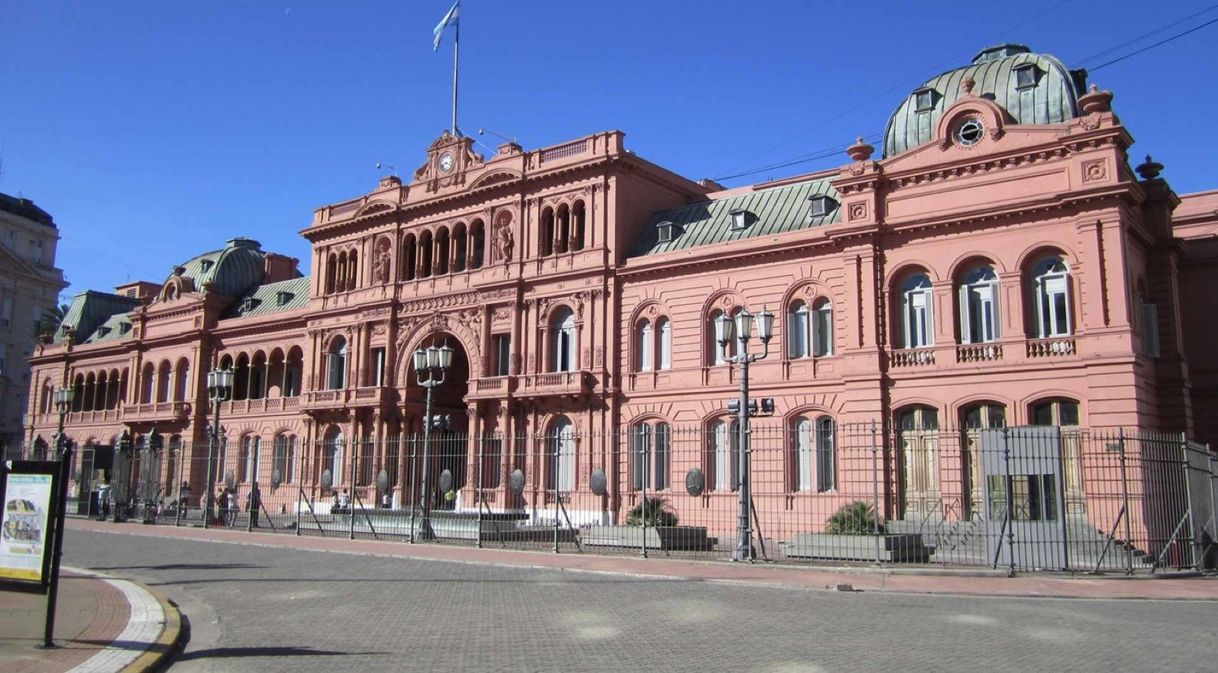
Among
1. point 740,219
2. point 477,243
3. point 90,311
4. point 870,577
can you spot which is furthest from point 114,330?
point 870,577

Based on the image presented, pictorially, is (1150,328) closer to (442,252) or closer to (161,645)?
(442,252)

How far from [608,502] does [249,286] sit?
1344 inches

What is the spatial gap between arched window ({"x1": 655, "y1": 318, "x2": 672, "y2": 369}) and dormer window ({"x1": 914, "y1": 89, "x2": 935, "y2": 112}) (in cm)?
1170

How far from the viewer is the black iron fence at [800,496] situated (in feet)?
71.1

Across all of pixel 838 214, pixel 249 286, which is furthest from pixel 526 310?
pixel 249 286

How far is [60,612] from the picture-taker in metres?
13.4

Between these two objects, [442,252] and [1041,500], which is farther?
[442,252]

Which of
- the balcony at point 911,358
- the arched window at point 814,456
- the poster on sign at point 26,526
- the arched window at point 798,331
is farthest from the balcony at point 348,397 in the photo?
the poster on sign at point 26,526

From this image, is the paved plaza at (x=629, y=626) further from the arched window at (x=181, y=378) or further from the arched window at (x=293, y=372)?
the arched window at (x=181, y=378)

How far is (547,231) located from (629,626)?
99.9ft

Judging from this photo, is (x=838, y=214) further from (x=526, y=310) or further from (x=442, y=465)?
(x=442, y=465)

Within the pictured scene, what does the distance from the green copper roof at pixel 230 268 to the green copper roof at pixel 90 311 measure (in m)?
11.4

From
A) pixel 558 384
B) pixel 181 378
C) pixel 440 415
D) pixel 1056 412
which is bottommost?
pixel 1056 412

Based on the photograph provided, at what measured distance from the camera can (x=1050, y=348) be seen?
29016 millimetres
